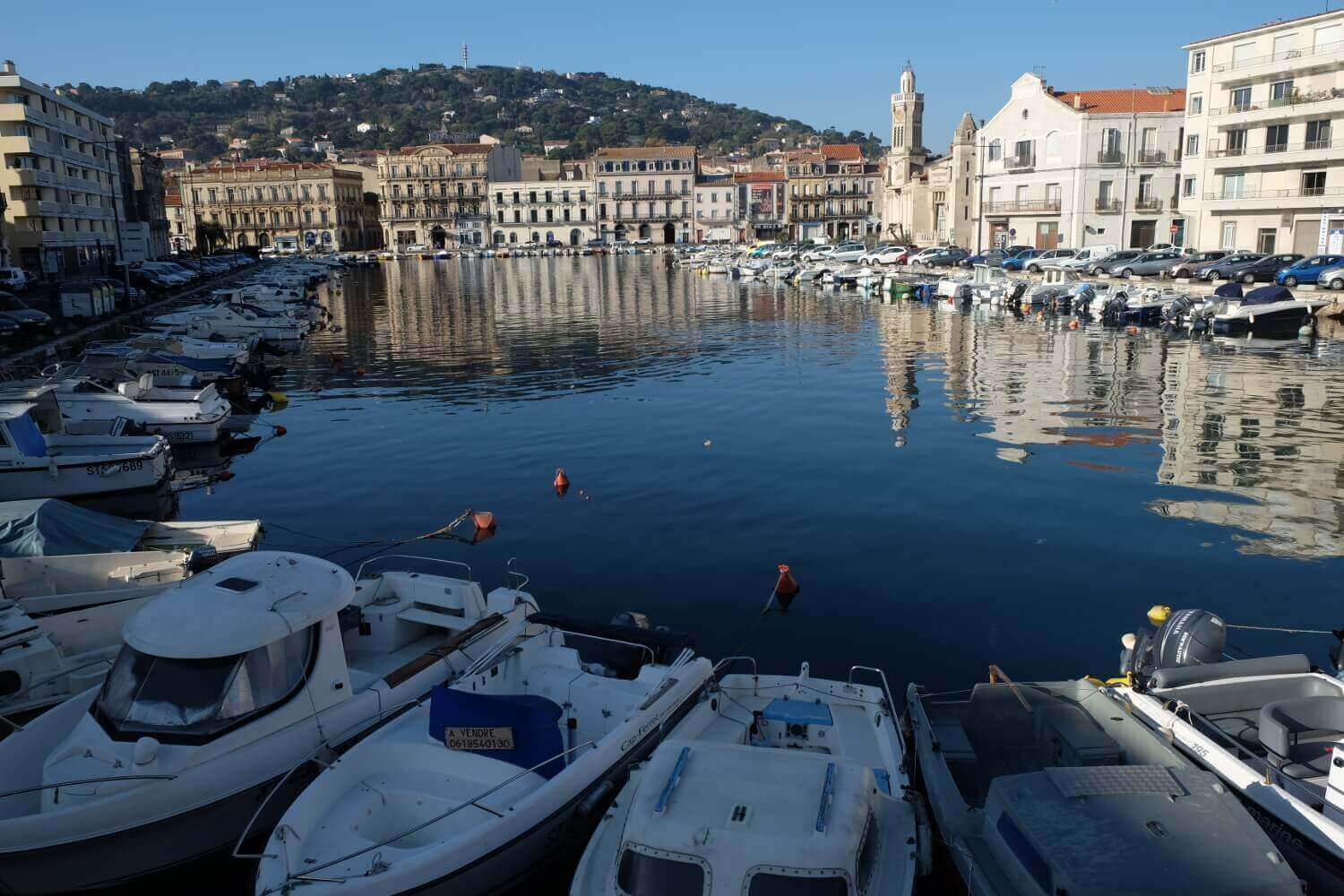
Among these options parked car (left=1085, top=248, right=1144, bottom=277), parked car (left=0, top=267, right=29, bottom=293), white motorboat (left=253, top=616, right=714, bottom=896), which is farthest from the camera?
parked car (left=1085, top=248, right=1144, bottom=277)

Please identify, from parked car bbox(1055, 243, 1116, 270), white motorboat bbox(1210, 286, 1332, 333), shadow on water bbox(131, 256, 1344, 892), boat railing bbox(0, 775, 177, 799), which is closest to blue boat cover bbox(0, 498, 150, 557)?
shadow on water bbox(131, 256, 1344, 892)

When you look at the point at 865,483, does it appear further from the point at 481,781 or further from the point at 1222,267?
the point at 1222,267

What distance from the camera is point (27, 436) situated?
20438mm

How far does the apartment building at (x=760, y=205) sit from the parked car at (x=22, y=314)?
106080 millimetres

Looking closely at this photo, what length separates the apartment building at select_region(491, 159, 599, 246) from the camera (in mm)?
140125

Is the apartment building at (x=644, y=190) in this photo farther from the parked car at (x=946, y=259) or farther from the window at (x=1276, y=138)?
the window at (x=1276, y=138)

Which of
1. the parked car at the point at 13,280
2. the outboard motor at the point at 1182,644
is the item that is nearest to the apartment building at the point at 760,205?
the parked car at the point at 13,280

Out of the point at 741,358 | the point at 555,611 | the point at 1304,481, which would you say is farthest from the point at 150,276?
the point at 1304,481

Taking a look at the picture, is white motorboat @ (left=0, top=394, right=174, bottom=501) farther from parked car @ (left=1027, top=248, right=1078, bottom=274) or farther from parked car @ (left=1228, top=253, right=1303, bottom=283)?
parked car @ (left=1027, top=248, right=1078, bottom=274)

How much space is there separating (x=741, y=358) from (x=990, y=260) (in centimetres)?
3275

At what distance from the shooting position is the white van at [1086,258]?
2256 inches

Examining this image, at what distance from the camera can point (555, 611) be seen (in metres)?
14.4

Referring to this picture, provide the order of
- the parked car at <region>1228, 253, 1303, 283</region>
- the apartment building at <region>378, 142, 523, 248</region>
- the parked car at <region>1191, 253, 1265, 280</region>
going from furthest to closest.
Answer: the apartment building at <region>378, 142, 523, 248</region>, the parked car at <region>1191, 253, 1265, 280</region>, the parked car at <region>1228, 253, 1303, 283</region>

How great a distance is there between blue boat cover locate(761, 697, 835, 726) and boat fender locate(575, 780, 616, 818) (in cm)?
169
